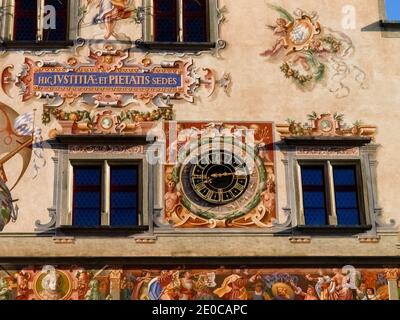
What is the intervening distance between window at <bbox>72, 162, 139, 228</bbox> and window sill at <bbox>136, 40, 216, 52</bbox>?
7.24ft

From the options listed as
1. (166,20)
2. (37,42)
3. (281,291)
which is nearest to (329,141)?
(281,291)

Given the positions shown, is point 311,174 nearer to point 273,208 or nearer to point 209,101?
point 273,208

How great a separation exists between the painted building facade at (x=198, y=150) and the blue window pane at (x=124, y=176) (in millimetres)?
24

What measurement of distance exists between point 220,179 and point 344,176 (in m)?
2.11

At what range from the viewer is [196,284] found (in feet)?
51.7

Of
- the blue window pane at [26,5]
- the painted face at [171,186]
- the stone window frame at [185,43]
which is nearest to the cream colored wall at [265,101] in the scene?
the stone window frame at [185,43]

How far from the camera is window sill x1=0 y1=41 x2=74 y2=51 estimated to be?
1723cm

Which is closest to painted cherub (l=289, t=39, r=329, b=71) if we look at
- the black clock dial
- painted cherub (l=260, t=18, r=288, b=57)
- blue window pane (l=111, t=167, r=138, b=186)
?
painted cherub (l=260, t=18, r=288, b=57)

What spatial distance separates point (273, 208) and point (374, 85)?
294cm

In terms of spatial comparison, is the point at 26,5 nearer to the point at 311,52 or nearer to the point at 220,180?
the point at 220,180

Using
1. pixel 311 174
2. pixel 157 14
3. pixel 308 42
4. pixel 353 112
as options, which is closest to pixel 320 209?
pixel 311 174

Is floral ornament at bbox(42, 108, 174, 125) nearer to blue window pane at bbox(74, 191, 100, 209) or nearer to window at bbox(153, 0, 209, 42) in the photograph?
blue window pane at bbox(74, 191, 100, 209)

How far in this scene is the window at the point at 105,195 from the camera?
53.3 ft

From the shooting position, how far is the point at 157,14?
1772cm
